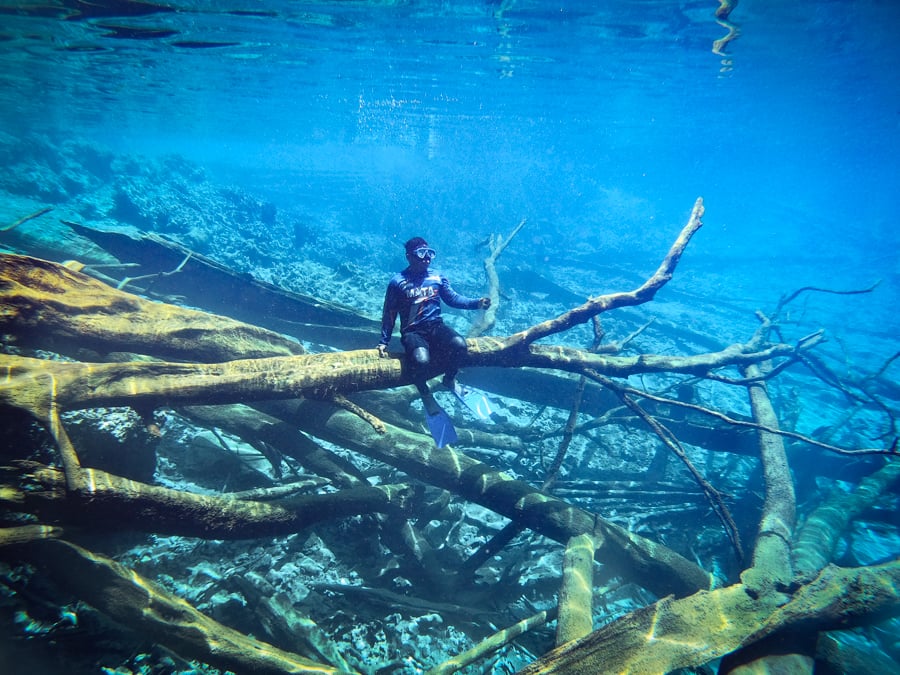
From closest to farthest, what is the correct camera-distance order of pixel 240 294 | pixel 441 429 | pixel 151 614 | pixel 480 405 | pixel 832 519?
pixel 151 614 < pixel 441 429 < pixel 832 519 < pixel 240 294 < pixel 480 405

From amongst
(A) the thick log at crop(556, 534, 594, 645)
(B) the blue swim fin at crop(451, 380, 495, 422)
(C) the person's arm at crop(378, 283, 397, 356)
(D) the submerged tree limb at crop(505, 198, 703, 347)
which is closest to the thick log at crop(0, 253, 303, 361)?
(C) the person's arm at crop(378, 283, 397, 356)

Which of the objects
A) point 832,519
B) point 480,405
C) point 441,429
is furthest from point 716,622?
point 480,405

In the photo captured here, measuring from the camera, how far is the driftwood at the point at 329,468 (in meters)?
2.59

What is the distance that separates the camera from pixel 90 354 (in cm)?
469

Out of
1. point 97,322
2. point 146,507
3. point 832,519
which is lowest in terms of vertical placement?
point 832,519

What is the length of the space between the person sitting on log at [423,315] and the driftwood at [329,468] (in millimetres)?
329

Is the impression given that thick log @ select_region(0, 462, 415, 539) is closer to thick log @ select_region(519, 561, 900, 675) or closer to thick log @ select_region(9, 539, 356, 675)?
thick log @ select_region(9, 539, 356, 675)

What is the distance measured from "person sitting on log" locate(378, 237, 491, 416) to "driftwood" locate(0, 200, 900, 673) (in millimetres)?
329

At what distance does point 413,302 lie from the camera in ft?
12.9

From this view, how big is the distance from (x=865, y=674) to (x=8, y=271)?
30.3 ft

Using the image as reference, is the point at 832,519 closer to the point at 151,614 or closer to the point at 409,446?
the point at 409,446

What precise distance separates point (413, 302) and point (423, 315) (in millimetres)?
181

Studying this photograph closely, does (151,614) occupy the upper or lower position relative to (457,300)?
lower

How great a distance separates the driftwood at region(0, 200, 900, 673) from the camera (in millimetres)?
2594
